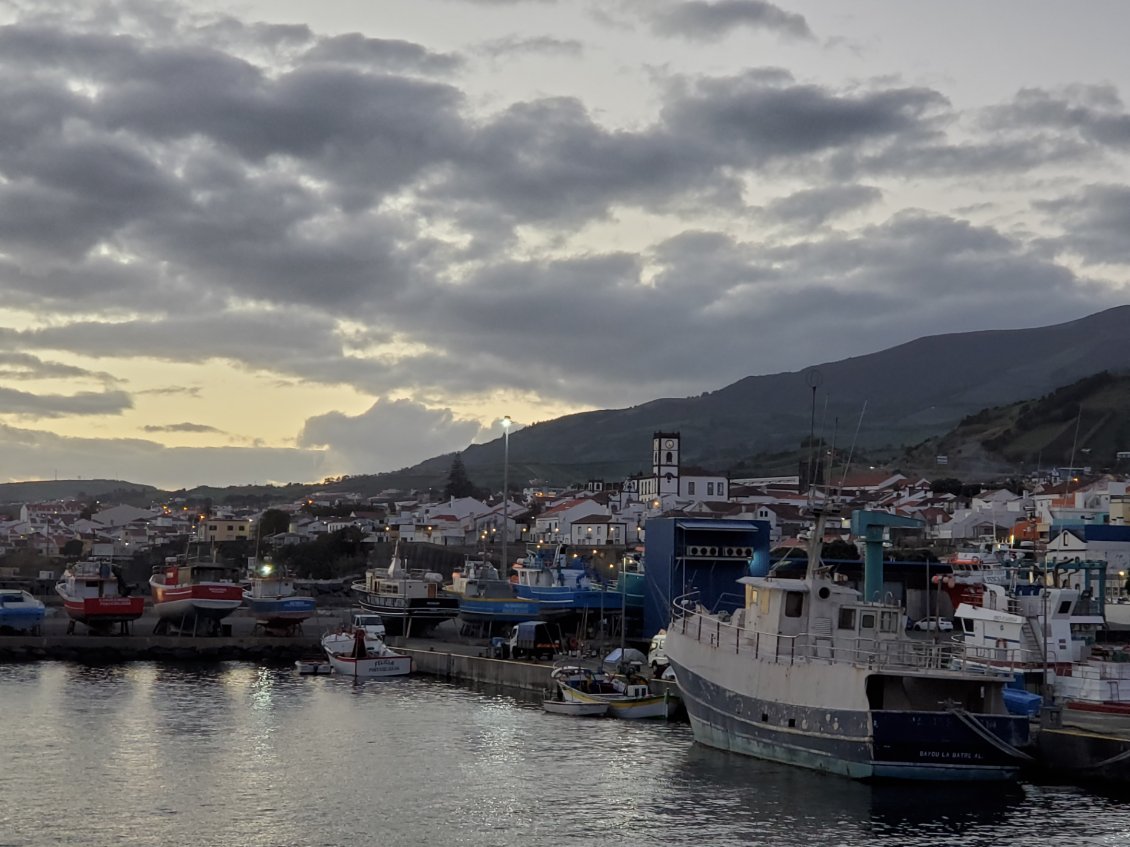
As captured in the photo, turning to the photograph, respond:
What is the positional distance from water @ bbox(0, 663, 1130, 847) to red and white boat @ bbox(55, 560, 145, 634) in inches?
845

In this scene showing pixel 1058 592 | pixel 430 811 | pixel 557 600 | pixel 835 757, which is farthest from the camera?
pixel 557 600

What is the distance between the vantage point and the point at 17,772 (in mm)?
32000

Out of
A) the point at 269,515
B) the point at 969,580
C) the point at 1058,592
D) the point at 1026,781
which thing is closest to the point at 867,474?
the point at 269,515

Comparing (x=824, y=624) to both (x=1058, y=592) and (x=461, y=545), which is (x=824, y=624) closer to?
(x=1058, y=592)

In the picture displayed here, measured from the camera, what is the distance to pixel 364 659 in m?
54.1

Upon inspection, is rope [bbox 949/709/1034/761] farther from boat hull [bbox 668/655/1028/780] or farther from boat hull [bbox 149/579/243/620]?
boat hull [bbox 149/579/243/620]

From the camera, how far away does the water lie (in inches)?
1022

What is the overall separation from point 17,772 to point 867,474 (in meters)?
125

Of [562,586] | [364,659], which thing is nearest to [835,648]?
[364,659]

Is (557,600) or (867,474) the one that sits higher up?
(867,474)

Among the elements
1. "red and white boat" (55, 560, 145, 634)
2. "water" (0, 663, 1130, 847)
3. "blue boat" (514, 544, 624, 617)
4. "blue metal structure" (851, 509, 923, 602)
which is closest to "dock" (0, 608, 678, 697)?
"red and white boat" (55, 560, 145, 634)

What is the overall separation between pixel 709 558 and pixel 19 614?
109 feet

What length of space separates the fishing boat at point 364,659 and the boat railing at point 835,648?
71.0 ft

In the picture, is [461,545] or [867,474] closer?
[461,545]
